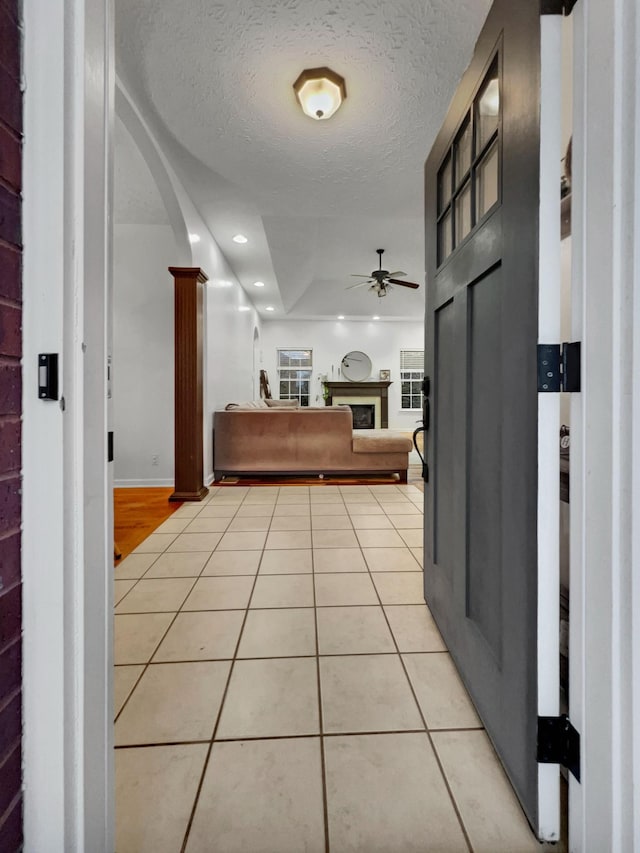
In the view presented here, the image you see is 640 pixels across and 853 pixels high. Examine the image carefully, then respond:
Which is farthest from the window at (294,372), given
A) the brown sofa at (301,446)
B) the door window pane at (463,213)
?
the door window pane at (463,213)

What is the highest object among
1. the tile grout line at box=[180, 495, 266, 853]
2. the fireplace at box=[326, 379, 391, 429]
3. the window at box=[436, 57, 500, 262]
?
the window at box=[436, 57, 500, 262]

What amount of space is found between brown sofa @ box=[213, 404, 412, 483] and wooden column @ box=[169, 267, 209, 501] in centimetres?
77

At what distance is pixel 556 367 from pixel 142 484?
165 inches

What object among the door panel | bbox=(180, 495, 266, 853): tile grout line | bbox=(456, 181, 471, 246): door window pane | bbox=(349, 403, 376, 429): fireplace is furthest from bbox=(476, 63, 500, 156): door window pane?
bbox=(349, 403, 376, 429): fireplace

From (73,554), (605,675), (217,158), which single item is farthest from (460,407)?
(217,158)

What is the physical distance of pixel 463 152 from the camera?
1.27m

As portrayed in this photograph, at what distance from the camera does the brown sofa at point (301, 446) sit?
4.32m

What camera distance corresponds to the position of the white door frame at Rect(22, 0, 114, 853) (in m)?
0.57

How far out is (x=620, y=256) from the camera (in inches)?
24.9

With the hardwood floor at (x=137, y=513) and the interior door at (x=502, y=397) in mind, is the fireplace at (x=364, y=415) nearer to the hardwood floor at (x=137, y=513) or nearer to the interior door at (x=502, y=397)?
the hardwood floor at (x=137, y=513)

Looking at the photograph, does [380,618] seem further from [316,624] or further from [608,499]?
[608,499]

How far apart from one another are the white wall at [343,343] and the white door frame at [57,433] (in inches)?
331

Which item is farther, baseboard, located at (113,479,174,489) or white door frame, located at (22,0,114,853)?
baseboard, located at (113,479,174,489)

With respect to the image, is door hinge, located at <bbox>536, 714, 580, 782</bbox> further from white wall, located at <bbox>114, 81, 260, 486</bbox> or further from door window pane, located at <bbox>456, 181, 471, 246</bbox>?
white wall, located at <bbox>114, 81, 260, 486</bbox>
